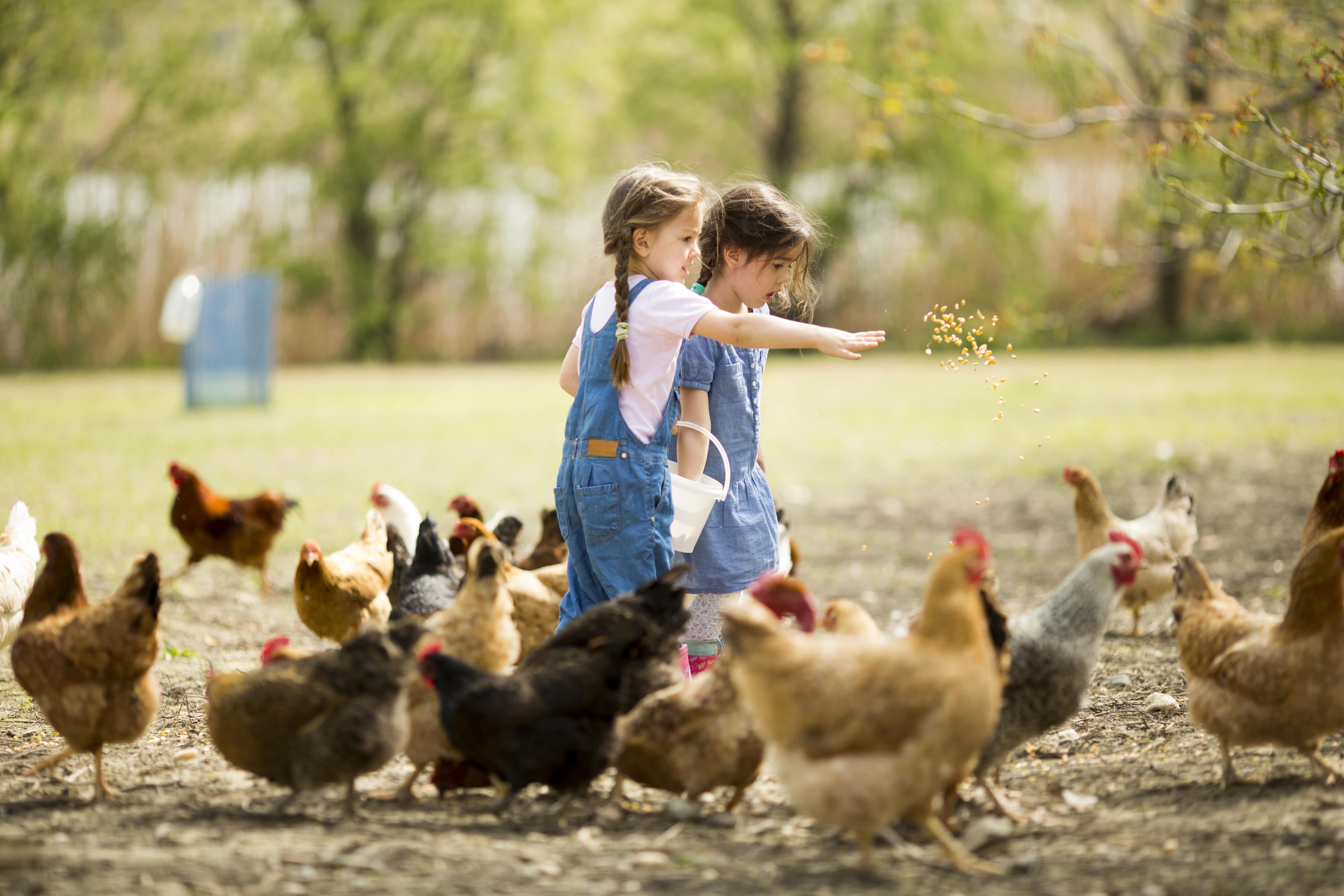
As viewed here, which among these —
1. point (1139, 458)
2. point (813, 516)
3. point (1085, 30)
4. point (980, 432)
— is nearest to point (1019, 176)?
point (1085, 30)

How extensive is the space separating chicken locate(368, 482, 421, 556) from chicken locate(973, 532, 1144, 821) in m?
3.23

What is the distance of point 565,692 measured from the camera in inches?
139

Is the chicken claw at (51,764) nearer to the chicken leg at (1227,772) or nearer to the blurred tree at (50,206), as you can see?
the chicken leg at (1227,772)

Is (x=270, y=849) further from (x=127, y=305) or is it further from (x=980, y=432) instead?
(x=127, y=305)

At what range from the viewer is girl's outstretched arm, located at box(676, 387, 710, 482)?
436 cm

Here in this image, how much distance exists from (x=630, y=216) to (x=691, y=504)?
104 centimetres

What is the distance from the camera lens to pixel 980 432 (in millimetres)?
13312

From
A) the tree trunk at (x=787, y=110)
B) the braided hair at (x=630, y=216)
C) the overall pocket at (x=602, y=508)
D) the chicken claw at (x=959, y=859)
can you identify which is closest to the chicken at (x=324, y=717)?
the overall pocket at (x=602, y=508)

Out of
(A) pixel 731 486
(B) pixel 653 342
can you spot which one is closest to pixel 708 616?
(A) pixel 731 486

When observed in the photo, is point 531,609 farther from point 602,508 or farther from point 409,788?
point 409,788

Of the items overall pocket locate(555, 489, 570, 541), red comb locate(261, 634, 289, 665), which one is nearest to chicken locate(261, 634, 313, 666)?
red comb locate(261, 634, 289, 665)

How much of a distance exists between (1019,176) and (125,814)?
893 inches

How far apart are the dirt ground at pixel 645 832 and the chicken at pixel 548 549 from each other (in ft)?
4.89

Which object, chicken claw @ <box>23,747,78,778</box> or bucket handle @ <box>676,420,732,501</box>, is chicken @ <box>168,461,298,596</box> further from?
bucket handle @ <box>676,420,732,501</box>
